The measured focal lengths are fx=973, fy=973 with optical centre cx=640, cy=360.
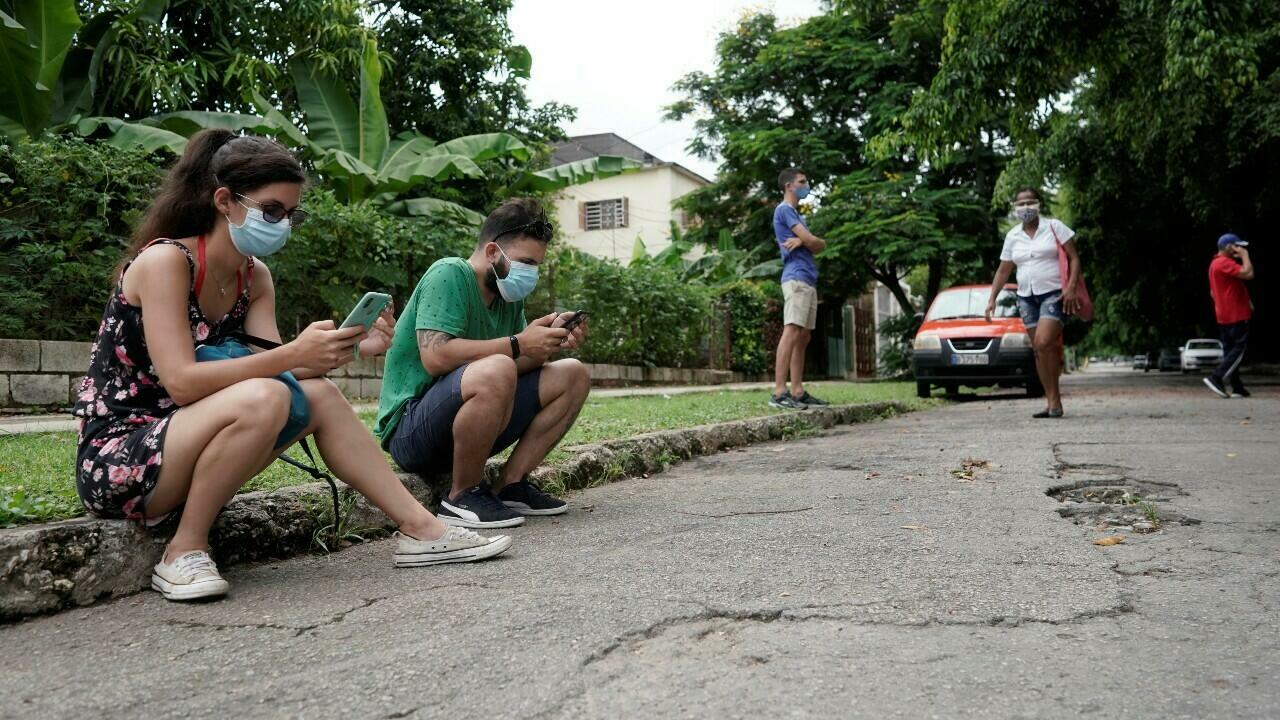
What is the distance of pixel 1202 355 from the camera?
96.4 feet

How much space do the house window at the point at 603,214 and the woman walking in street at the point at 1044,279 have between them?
24560 millimetres

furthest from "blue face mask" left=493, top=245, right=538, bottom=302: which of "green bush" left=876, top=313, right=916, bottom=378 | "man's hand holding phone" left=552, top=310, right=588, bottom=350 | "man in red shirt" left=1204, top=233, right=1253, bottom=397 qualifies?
"green bush" left=876, top=313, right=916, bottom=378

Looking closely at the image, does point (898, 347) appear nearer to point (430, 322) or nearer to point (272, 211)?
point (430, 322)

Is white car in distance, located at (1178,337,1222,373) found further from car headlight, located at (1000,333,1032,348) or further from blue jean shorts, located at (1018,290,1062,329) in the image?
blue jean shorts, located at (1018,290,1062,329)

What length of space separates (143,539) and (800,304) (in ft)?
20.6

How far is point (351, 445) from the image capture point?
2.86m

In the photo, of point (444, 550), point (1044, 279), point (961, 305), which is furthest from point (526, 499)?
point (961, 305)

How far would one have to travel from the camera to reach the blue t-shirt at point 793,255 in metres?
8.21

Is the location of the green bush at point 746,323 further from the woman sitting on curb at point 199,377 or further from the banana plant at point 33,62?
the woman sitting on curb at point 199,377

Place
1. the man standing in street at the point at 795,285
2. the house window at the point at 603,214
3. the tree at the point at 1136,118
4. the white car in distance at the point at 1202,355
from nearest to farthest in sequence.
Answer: the man standing in street at the point at 795,285, the tree at the point at 1136,118, the white car in distance at the point at 1202,355, the house window at the point at 603,214

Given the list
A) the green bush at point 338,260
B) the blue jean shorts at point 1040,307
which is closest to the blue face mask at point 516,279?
the green bush at point 338,260

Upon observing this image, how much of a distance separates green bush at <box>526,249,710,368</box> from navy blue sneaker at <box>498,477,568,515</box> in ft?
25.0

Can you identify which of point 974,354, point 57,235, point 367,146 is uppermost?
point 367,146

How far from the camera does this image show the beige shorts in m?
8.26
